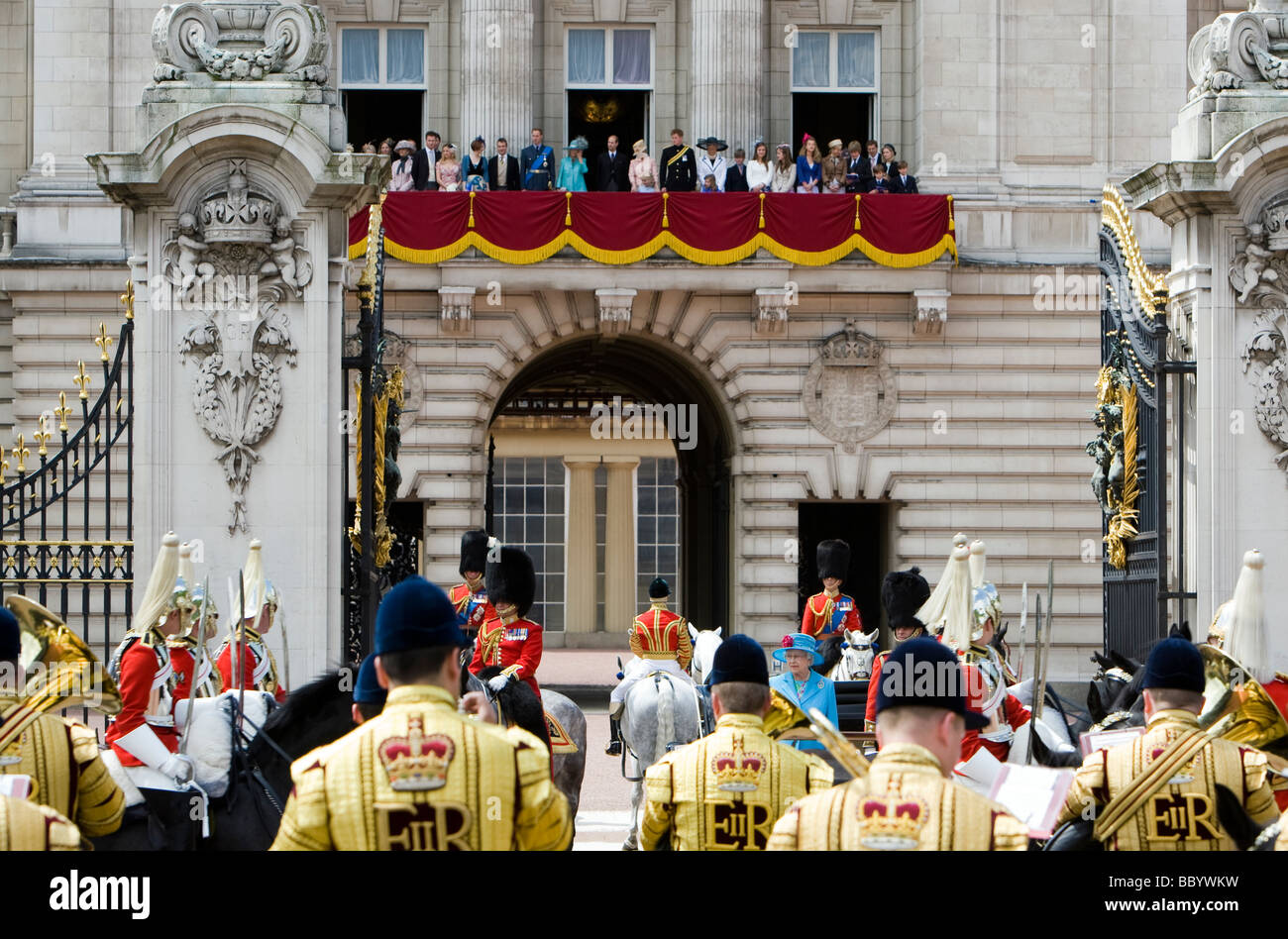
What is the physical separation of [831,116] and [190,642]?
19.4m

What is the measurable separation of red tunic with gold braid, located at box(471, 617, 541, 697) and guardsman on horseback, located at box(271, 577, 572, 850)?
5378 mm

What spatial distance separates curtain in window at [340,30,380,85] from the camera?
26.5 m

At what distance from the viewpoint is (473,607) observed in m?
11.7

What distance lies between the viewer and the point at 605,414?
121ft

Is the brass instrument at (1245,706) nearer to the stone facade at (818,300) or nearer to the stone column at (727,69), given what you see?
the stone facade at (818,300)

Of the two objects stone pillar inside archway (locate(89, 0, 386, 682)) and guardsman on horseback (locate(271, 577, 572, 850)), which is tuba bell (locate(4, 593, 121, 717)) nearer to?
guardsman on horseback (locate(271, 577, 572, 850))

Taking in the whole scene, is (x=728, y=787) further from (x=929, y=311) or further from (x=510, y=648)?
(x=929, y=311)

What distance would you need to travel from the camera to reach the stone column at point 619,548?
38.9m

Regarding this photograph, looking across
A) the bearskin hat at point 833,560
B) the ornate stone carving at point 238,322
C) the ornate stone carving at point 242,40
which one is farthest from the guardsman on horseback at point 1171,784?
the bearskin hat at point 833,560

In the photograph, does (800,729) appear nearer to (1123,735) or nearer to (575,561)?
(1123,735)

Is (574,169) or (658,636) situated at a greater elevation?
(574,169)

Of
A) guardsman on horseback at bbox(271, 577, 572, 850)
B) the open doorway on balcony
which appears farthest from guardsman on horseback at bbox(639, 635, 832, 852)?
the open doorway on balcony

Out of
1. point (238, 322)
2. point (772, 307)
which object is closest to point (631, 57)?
point (772, 307)
